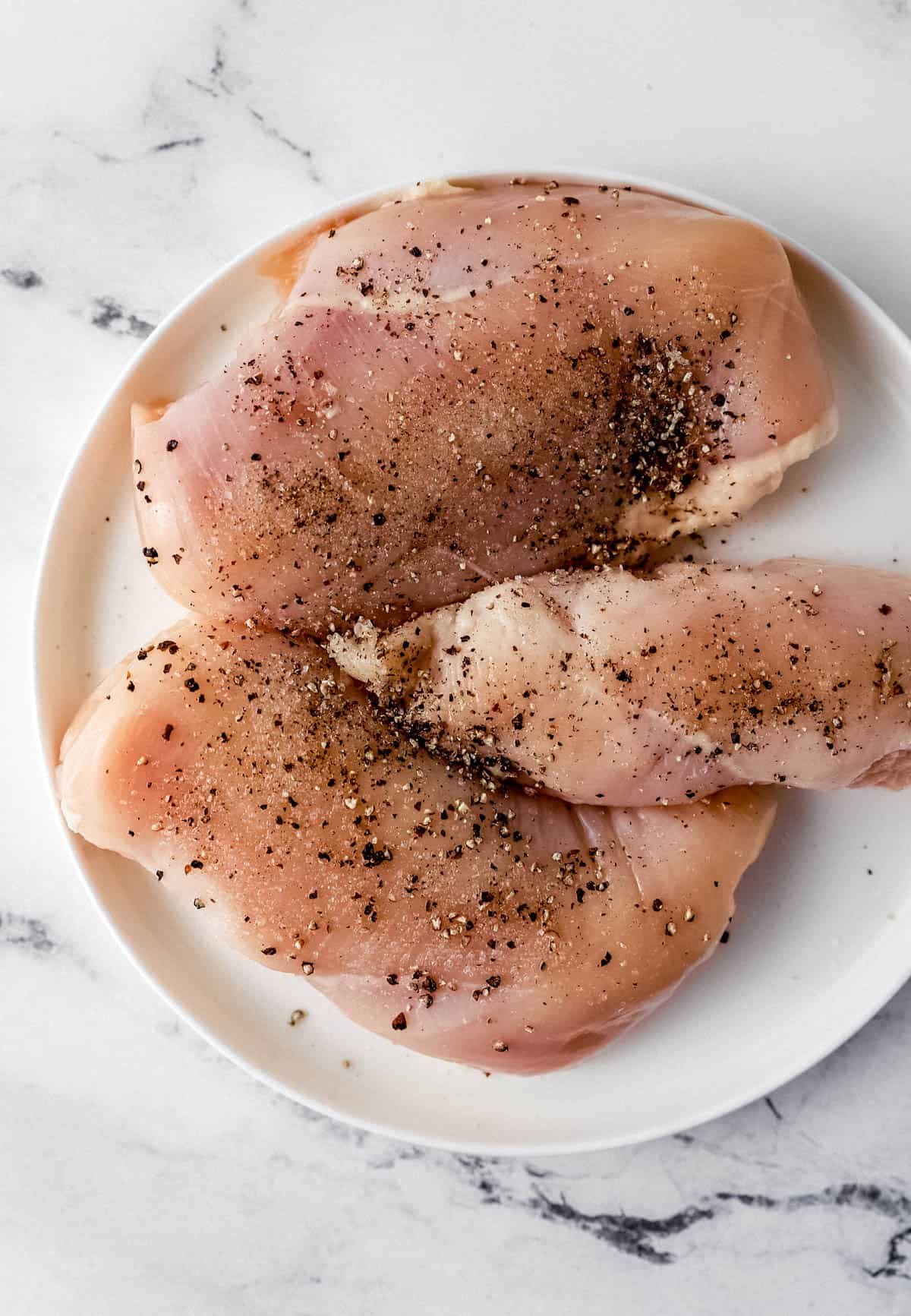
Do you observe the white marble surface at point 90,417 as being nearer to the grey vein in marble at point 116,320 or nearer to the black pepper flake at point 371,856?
the grey vein in marble at point 116,320

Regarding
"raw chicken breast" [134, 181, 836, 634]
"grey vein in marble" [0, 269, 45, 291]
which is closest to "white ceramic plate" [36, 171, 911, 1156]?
"raw chicken breast" [134, 181, 836, 634]

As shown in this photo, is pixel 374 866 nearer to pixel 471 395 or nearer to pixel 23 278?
pixel 471 395

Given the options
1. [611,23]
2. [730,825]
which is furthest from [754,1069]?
[611,23]

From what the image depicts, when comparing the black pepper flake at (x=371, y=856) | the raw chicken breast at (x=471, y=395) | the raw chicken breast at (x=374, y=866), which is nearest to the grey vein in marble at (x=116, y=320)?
the raw chicken breast at (x=471, y=395)

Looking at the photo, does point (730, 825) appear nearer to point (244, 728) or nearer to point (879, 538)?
point (879, 538)

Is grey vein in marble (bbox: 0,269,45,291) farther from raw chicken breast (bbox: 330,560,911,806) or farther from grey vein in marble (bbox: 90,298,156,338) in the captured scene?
raw chicken breast (bbox: 330,560,911,806)
